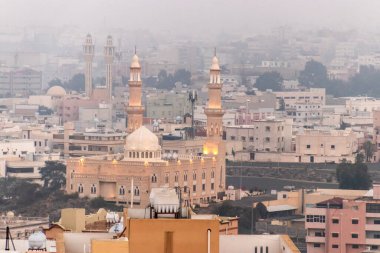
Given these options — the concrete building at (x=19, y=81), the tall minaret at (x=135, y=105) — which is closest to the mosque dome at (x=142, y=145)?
the tall minaret at (x=135, y=105)

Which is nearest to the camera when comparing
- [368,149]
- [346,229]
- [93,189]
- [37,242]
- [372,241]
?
[37,242]

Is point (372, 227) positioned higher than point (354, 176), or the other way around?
point (372, 227)


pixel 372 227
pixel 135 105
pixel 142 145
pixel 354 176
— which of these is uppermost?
pixel 135 105

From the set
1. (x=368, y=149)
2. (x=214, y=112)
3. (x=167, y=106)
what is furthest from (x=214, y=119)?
(x=167, y=106)

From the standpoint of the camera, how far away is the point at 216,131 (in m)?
31.0

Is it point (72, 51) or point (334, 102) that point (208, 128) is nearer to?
point (334, 102)

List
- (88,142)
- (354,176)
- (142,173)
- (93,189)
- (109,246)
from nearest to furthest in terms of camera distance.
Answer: (109,246) < (142,173) < (93,189) < (354,176) < (88,142)

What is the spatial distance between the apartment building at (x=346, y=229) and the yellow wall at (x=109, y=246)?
13.4 metres

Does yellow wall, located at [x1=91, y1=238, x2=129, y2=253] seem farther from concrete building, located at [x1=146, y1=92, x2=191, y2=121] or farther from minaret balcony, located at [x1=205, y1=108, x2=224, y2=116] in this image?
concrete building, located at [x1=146, y1=92, x2=191, y2=121]

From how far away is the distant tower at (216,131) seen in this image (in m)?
29.9

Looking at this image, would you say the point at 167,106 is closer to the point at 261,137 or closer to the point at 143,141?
the point at 261,137

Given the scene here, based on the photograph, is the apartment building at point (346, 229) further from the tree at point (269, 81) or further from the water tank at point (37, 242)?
the tree at point (269, 81)

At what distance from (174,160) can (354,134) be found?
27.2 feet

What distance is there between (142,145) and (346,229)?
7421mm
